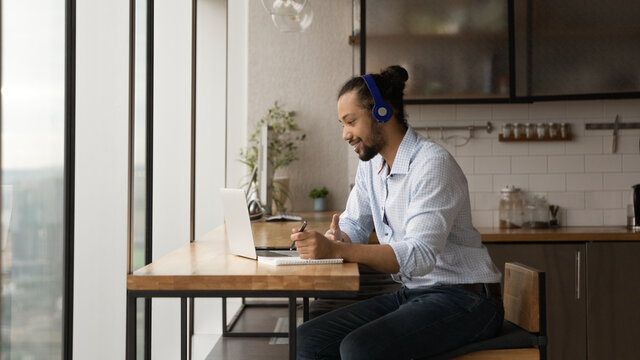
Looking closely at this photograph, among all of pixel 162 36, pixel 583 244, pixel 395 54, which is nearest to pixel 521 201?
pixel 583 244

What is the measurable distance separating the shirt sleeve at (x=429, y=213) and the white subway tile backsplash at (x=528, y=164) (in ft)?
8.22

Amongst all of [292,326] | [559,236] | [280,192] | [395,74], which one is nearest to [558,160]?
[559,236]

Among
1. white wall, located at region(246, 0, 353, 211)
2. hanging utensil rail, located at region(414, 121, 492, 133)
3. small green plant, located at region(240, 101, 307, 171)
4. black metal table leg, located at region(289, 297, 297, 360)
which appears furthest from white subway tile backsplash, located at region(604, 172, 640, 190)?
black metal table leg, located at region(289, 297, 297, 360)

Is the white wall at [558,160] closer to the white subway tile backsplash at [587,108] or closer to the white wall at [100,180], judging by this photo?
the white subway tile backsplash at [587,108]

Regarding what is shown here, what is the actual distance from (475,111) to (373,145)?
2412mm

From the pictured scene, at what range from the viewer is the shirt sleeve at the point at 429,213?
1.96 meters

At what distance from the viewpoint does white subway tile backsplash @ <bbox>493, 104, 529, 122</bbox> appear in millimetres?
4523

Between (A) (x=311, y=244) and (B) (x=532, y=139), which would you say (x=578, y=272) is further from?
(A) (x=311, y=244)

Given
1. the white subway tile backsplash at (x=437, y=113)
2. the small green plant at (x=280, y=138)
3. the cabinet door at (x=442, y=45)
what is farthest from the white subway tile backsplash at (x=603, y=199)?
the small green plant at (x=280, y=138)

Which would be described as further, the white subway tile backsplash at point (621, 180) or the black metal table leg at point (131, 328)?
the white subway tile backsplash at point (621, 180)

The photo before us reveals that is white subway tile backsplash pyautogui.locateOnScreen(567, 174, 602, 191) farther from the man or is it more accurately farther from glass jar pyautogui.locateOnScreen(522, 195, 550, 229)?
the man

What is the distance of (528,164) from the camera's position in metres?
4.52

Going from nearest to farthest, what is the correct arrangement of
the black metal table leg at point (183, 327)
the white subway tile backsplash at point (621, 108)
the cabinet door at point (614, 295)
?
the black metal table leg at point (183, 327)
the cabinet door at point (614, 295)
the white subway tile backsplash at point (621, 108)

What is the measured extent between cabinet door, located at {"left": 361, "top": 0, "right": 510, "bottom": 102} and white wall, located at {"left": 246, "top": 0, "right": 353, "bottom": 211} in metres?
0.56
